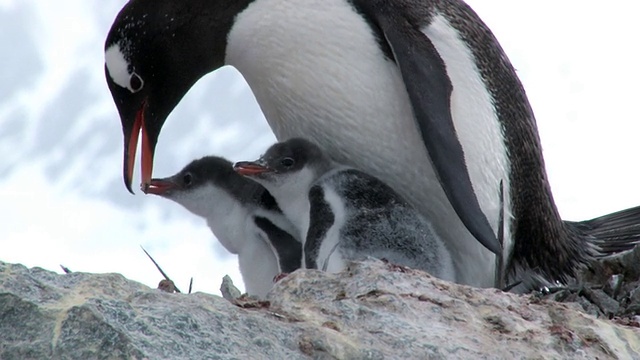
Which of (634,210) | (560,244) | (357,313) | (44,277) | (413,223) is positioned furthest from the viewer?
(634,210)

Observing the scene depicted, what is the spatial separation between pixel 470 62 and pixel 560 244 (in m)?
0.82

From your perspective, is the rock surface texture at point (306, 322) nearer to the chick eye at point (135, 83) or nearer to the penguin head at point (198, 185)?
the penguin head at point (198, 185)

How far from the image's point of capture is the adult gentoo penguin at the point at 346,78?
3.53m

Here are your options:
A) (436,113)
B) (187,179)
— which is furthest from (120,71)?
(436,113)

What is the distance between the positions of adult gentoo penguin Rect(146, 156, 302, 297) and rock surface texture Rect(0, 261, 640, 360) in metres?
0.87

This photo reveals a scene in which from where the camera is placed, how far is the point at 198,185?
372 centimetres

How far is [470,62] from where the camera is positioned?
3.72 meters

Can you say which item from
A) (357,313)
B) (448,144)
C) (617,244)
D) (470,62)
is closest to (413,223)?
(448,144)

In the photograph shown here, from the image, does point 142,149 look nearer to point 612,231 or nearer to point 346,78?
point 346,78

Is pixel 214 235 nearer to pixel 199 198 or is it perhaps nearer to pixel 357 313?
pixel 199 198

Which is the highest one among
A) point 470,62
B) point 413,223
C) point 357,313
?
point 470,62

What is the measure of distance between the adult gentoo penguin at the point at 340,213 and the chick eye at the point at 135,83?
465 mm

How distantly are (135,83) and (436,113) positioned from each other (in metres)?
1.00

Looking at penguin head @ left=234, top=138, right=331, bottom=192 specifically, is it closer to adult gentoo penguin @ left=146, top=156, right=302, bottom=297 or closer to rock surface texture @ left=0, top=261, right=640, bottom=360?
adult gentoo penguin @ left=146, top=156, right=302, bottom=297
